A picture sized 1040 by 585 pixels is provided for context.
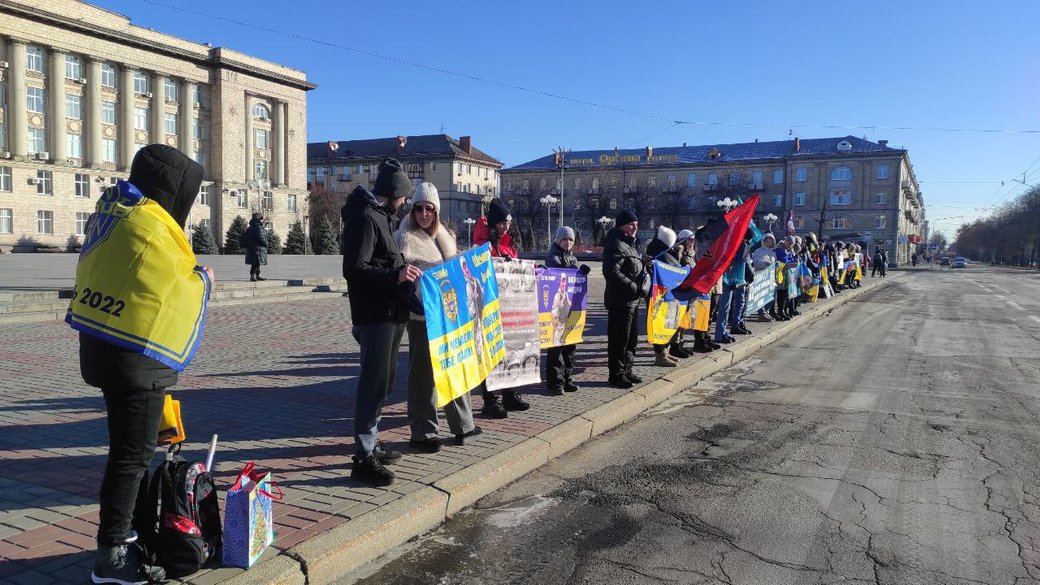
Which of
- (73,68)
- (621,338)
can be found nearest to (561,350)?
(621,338)

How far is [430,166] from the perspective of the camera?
117 metres

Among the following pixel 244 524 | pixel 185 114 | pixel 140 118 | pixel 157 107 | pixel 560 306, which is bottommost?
pixel 244 524

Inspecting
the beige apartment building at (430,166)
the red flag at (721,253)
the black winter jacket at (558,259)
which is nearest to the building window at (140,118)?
the beige apartment building at (430,166)

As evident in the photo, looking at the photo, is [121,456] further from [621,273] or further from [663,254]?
[663,254]

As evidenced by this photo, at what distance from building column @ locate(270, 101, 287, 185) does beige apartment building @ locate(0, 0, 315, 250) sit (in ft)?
0.36

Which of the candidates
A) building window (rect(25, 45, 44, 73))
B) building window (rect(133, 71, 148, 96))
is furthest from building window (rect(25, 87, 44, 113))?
building window (rect(133, 71, 148, 96))

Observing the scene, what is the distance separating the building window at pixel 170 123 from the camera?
71.9 meters

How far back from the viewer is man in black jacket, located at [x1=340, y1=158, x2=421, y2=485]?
15.3ft

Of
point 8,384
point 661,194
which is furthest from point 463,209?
point 8,384

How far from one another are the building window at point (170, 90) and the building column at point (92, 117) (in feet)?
23.0

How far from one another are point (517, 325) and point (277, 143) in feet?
263

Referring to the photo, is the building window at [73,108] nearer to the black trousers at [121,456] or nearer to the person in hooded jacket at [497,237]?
the person in hooded jacket at [497,237]

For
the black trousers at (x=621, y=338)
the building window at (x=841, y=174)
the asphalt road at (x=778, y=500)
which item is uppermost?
the building window at (x=841, y=174)

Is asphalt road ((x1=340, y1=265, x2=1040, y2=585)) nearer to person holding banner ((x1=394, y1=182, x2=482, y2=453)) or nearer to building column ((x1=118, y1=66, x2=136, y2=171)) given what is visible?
person holding banner ((x1=394, y1=182, x2=482, y2=453))
